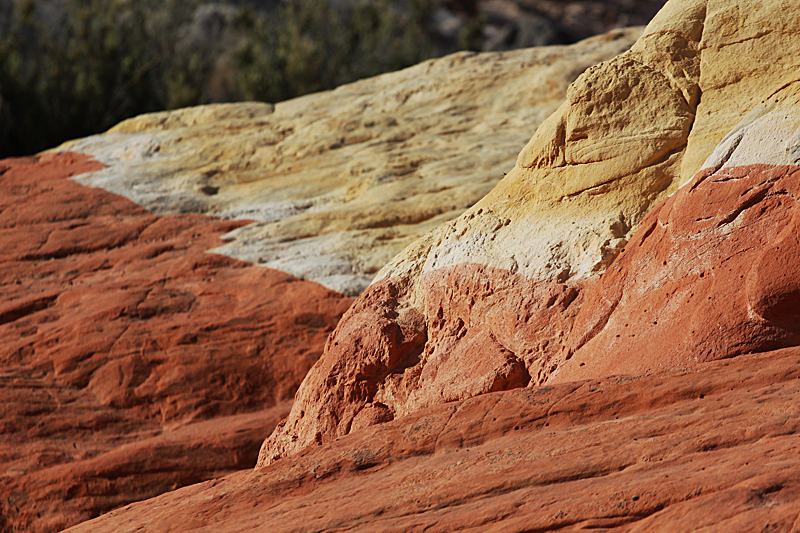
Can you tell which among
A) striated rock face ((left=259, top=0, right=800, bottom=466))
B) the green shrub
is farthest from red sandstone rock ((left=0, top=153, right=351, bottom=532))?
the green shrub

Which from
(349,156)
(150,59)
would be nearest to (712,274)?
(349,156)

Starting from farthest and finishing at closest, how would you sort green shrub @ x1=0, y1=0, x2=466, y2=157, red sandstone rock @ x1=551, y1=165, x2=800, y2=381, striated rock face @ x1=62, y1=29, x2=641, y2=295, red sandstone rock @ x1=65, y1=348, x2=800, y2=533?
green shrub @ x1=0, y1=0, x2=466, y2=157
striated rock face @ x1=62, y1=29, x2=641, y2=295
red sandstone rock @ x1=551, y1=165, x2=800, y2=381
red sandstone rock @ x1=65, y1=348, x2=800, y2=533

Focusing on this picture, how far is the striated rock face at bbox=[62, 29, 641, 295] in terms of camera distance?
1011 cm

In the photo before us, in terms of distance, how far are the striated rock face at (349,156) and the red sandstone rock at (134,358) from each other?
1.85 feet

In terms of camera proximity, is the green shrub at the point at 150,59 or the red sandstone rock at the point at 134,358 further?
the green shrub at the point at 150,59

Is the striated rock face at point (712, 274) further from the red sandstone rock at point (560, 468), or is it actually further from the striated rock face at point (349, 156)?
the striated rock face at point (349, 156)

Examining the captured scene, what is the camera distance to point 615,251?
5.40 m

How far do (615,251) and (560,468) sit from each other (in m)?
1.94

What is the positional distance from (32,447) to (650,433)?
19.0 feet

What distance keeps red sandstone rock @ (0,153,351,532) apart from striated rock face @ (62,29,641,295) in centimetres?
56

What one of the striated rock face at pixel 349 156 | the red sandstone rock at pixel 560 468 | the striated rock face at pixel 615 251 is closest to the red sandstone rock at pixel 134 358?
the striated rock face at pixel 349 156

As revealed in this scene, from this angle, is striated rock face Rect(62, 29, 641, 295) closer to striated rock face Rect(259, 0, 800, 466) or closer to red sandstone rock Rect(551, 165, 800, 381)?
striated rock face Rect(259, 0, 800, 466)

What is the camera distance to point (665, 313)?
4742 millimetres

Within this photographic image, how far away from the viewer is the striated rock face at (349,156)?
10.1 meters
